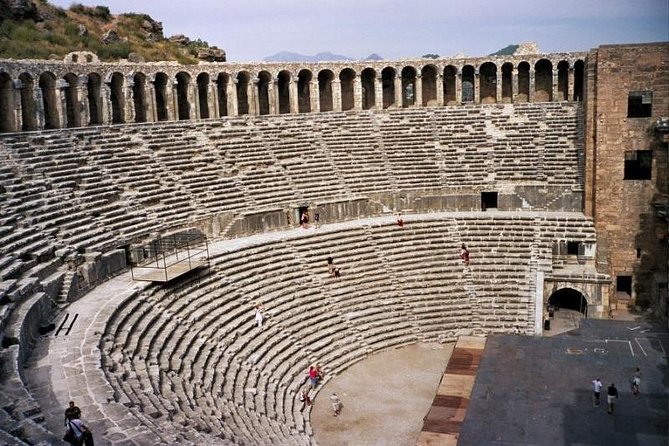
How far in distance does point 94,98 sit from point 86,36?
1640 cm

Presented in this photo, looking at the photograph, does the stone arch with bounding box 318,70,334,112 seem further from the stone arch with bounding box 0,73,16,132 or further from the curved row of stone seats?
the stone arch with bounding box 0,73,16,132

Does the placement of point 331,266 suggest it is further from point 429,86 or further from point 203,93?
point 429,86

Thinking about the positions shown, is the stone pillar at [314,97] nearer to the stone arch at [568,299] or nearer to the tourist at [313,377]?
the stone arch at [568,299]

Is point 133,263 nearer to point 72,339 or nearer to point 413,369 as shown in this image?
point 72,339

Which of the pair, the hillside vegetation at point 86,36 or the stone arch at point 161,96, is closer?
the stone arch at point 161,96

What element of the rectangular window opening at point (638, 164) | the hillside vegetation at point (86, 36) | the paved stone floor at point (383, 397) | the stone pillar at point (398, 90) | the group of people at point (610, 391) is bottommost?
the paved stone floor at point (383, 397)

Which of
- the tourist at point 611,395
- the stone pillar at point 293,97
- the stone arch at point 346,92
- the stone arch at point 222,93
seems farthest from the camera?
the stone arch at point 346,92

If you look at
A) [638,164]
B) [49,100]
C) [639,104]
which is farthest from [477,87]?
[49,100]

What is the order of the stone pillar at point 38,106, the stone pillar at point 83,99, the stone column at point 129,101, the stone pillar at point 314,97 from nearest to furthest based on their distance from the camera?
the stone pillar at point 38,106
the stone pillar at point 83,99
the stone column at point 129,101
the stone pillar at point 314,97

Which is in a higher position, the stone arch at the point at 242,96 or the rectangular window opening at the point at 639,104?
the stone arch at the point at 242,96

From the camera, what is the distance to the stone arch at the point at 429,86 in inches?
1378

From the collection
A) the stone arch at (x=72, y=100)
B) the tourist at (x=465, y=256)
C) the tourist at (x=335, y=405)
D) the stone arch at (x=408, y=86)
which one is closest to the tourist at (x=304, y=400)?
the tourist at (x=335, y=405)

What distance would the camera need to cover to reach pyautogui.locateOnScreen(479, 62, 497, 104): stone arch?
34750mm

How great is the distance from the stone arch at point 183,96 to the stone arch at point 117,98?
8.12 feet
